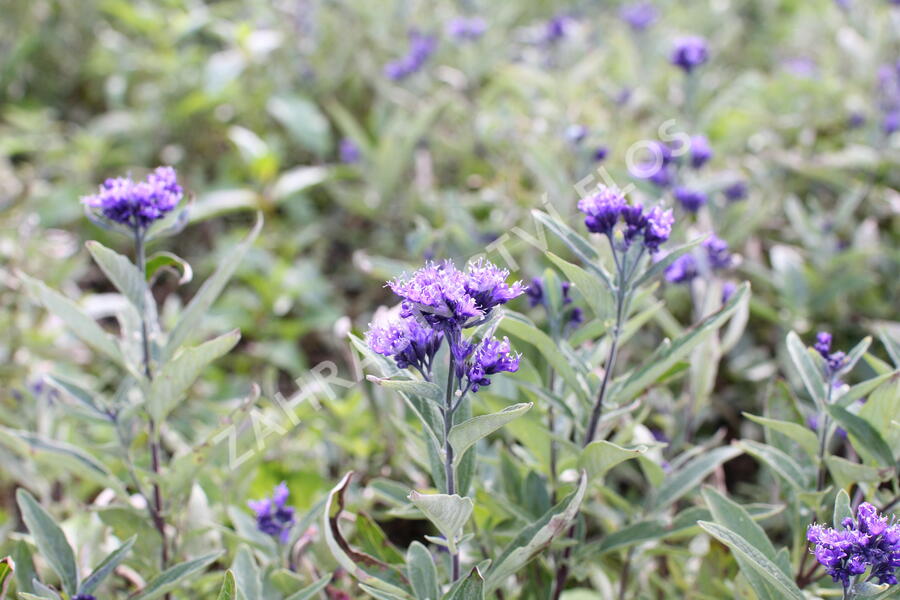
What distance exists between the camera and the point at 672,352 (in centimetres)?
158

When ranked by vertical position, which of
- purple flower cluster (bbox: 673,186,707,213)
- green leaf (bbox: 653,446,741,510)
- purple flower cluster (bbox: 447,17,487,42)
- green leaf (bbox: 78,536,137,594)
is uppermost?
purple flower cluster (bbox: 447,17,487,42)

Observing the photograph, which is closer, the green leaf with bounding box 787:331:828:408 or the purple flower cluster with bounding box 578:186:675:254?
the purple flower cluster with bounding box 578:186:675:254

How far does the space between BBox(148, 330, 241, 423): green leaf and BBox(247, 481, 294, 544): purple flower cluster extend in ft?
0.88

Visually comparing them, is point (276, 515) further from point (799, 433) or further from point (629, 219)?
point (799, 433)

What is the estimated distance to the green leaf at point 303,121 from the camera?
12.5 feet

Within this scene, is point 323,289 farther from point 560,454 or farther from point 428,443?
point 428,443

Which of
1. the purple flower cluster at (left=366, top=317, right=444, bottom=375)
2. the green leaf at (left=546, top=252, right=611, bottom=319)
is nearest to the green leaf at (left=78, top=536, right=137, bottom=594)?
the purple flower cluster at (left=366, top=317, right=444, bottom=375)

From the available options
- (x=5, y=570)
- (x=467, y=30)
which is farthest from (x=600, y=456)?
(x=467, y=30)

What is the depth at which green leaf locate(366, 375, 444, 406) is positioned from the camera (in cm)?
117

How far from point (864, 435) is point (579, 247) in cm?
62

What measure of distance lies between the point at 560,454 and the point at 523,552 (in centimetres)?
41

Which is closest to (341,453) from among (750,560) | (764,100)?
(750,560)

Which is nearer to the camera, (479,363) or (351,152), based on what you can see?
(479,363)

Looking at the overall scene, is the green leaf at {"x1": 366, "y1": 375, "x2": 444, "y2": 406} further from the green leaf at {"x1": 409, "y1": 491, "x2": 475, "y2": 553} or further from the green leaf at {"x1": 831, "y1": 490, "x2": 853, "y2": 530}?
the green leaf at {"x1": 831, "y1": 490, "x2": 853, "y2": 530}
